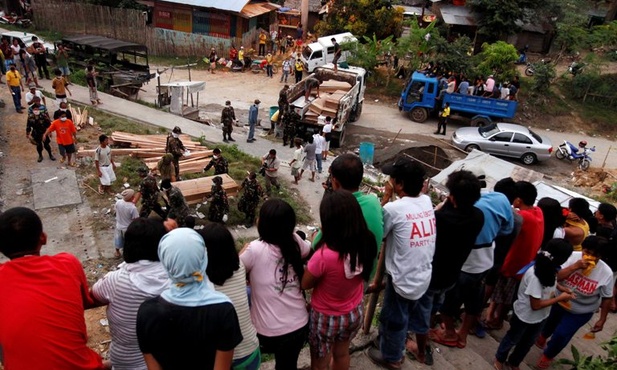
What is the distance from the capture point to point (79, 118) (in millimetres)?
12922

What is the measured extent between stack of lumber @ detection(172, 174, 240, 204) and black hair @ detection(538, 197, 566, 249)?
21.9ft

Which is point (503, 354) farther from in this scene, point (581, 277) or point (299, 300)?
point (299, 300)

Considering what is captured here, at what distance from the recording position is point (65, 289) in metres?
2.70

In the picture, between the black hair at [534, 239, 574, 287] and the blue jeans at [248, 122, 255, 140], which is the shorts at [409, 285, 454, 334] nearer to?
the black hair at [534, 239, 574, 287]

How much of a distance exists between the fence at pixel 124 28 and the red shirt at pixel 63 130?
1649 cm

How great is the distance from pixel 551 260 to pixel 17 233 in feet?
13.1

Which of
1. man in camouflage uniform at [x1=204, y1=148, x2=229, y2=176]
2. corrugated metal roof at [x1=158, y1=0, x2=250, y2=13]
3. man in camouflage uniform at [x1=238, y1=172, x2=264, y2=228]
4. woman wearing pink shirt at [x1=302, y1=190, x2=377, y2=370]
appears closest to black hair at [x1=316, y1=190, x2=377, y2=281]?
woman wearing pink shirt at [x1=302, y1=190, x2=377, y2=370]

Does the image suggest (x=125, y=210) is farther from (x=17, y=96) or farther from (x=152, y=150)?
(x=17, y=96)

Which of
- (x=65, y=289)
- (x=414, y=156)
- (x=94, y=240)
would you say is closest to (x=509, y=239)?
(x=65, y=289)

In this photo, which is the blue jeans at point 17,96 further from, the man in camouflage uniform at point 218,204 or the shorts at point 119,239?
the shorts at point 119,239

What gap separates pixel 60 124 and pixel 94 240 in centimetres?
323

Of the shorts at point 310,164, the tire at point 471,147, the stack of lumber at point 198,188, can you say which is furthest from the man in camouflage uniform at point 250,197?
the tire at point 471,147

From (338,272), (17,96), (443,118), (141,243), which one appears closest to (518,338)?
(338,272)

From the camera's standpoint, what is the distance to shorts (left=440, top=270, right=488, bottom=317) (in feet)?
13.7
